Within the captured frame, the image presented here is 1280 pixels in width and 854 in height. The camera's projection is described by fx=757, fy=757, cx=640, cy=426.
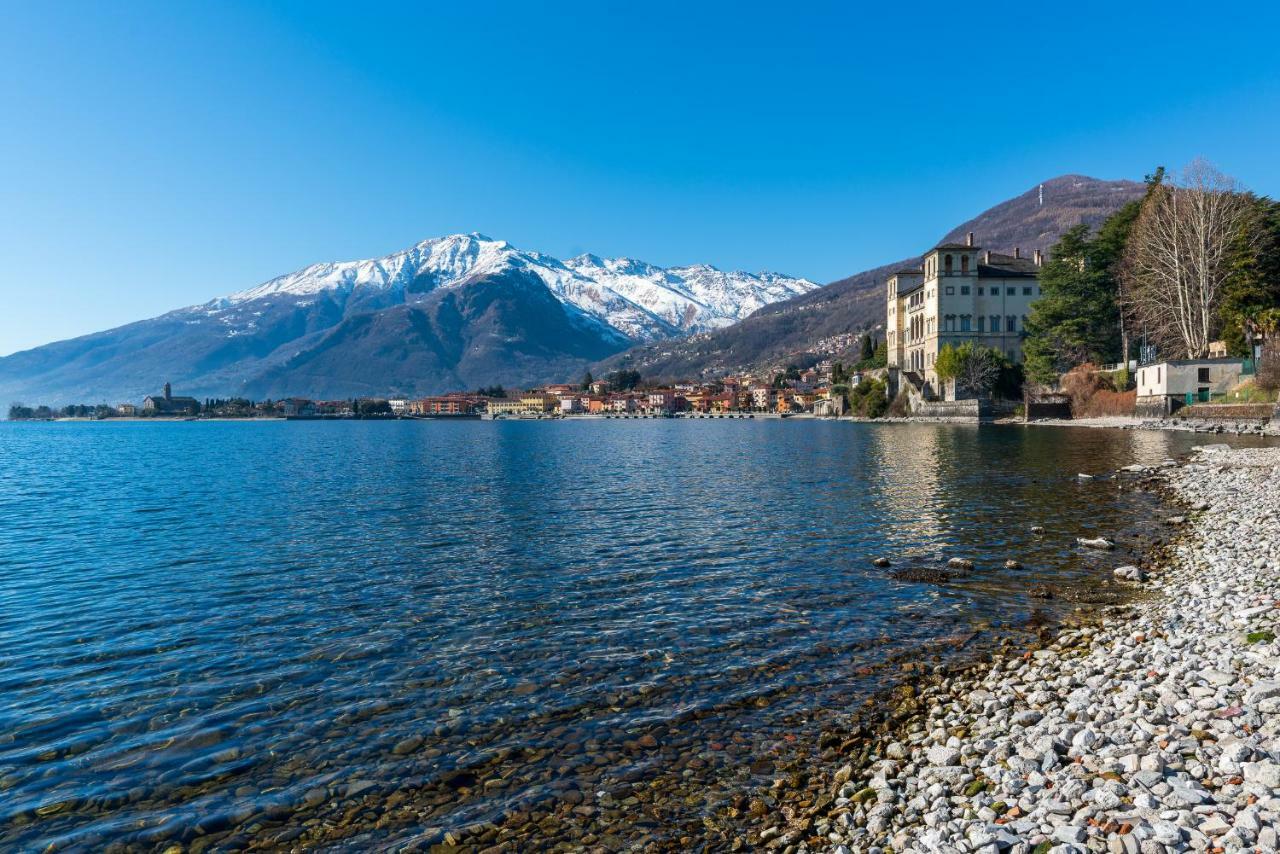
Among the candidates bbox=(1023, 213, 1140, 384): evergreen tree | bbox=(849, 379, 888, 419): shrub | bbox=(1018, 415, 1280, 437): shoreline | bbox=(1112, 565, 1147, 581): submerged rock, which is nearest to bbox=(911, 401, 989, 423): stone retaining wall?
bbox=(1018, 415, 1280, 437): shoreline

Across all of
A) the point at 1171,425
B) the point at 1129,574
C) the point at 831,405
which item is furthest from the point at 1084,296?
the point at 831,405

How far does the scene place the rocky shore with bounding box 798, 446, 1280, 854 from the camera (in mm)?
5504

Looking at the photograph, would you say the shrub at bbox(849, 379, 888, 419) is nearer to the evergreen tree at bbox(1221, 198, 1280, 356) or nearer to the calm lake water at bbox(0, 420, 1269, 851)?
the evergreen tree at bbox(1221, 198, 1280, 356)

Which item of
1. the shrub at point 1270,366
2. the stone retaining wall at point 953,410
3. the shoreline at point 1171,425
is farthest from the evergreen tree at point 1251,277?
the stone retaining wall at point 953,410

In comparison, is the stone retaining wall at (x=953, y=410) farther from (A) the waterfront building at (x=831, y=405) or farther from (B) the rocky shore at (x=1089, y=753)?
(B) the rocky shore at (x=1089, y=753)

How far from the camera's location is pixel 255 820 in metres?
7.09

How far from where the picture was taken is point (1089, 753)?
6828 millimetres

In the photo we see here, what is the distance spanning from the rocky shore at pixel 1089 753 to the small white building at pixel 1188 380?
56792 millimetres

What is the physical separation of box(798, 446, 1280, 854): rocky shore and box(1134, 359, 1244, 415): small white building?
56.8 m

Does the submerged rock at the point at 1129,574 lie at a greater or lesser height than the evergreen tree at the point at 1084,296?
lesser

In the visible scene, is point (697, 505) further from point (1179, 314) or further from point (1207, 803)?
point (1179, 314)

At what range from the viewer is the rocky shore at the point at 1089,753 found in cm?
550

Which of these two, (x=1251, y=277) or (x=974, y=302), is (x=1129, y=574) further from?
(x=974, y=302)

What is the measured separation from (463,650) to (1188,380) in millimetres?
65137
